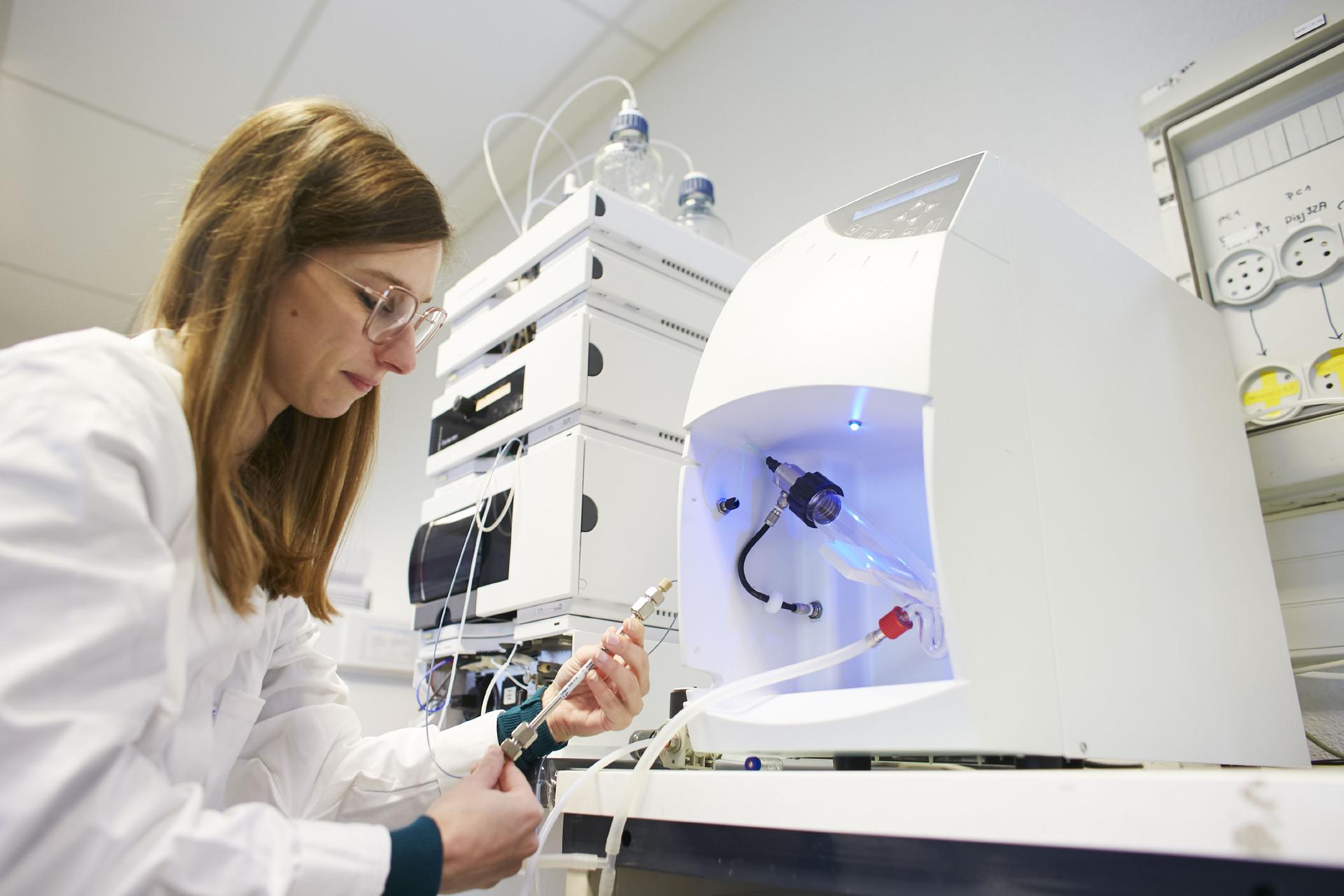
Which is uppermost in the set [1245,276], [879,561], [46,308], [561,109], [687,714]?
[46,308]

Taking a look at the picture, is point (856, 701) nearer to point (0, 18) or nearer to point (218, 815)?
point (218, 815)

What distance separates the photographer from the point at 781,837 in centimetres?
60

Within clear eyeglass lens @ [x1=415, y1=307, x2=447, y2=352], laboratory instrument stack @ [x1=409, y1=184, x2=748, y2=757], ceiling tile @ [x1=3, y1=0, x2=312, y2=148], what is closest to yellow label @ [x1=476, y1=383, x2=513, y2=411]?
laboratory instrument stack @ [x1=409, y1=184, x2=748, y2=757]

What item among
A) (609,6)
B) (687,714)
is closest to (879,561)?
(687,714)

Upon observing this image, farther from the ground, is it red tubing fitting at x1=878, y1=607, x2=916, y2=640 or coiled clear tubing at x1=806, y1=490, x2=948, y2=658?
coiled clear tubing at x1=806, y1=490, x2=948, y2=658

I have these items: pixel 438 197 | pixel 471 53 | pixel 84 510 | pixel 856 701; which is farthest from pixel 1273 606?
pixel 471 53

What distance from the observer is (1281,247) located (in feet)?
3.54

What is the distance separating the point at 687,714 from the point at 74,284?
3.33m

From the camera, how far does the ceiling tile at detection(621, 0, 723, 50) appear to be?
216 centimetres

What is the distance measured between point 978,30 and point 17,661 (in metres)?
1.58

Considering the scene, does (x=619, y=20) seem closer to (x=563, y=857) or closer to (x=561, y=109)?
(x=561, y=109)

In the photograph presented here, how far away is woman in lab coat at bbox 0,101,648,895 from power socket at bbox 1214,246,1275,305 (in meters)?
0.84

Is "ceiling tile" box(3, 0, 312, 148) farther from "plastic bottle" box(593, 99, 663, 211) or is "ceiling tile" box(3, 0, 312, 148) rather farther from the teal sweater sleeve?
the teal sweater sleeve

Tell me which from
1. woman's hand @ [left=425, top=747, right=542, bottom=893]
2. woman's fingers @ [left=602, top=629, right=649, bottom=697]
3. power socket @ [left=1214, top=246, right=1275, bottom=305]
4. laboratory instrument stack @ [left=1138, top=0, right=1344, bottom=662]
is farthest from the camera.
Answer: power socket @ [left=1214, top=246, right=1275, bottom=305]
